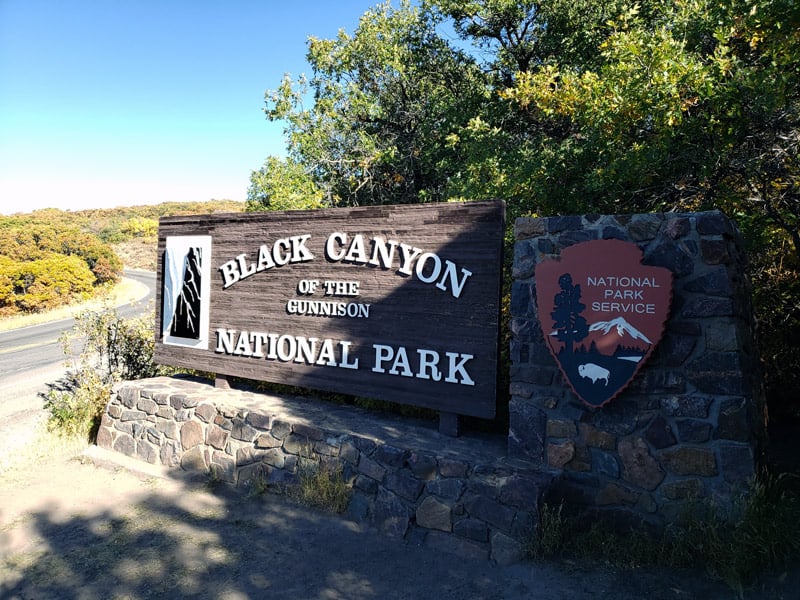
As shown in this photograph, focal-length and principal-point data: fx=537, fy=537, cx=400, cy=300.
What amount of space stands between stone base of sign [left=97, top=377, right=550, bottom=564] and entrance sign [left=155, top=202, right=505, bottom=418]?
13.7 inches

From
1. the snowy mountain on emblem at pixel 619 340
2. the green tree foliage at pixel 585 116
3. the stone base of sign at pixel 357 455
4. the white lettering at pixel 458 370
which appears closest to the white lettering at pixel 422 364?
the white lettering at pixel 458 370

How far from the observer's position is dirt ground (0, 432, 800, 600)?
143 inches

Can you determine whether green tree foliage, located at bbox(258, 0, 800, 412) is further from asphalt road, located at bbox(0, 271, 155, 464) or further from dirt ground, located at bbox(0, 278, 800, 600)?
asphalt road, located at bbox(0, 271, 155, 464)

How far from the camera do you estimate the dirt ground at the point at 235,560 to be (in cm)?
364

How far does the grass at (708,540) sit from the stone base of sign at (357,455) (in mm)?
278

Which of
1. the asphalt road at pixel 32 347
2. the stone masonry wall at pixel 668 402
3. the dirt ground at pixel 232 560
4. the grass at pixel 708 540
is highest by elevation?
the stone masonry wall at pixel 668 402

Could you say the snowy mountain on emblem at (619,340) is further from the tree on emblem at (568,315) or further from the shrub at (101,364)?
the shrub at (101,364)

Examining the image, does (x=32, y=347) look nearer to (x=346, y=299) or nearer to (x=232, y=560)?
(x=346, y=299)

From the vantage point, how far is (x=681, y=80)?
5664 mm

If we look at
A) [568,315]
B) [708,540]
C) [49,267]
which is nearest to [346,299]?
[568,315]

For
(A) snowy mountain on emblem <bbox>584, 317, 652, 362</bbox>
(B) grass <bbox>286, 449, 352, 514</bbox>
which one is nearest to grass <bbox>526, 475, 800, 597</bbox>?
(A) snowy mountain on emblem <bbox>584, 317, 652, 362</bbox>

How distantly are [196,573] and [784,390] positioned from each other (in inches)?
262

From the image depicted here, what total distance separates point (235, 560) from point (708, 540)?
135 inches

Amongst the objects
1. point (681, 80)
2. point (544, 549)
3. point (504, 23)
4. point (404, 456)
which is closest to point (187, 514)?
point (404, 456)
